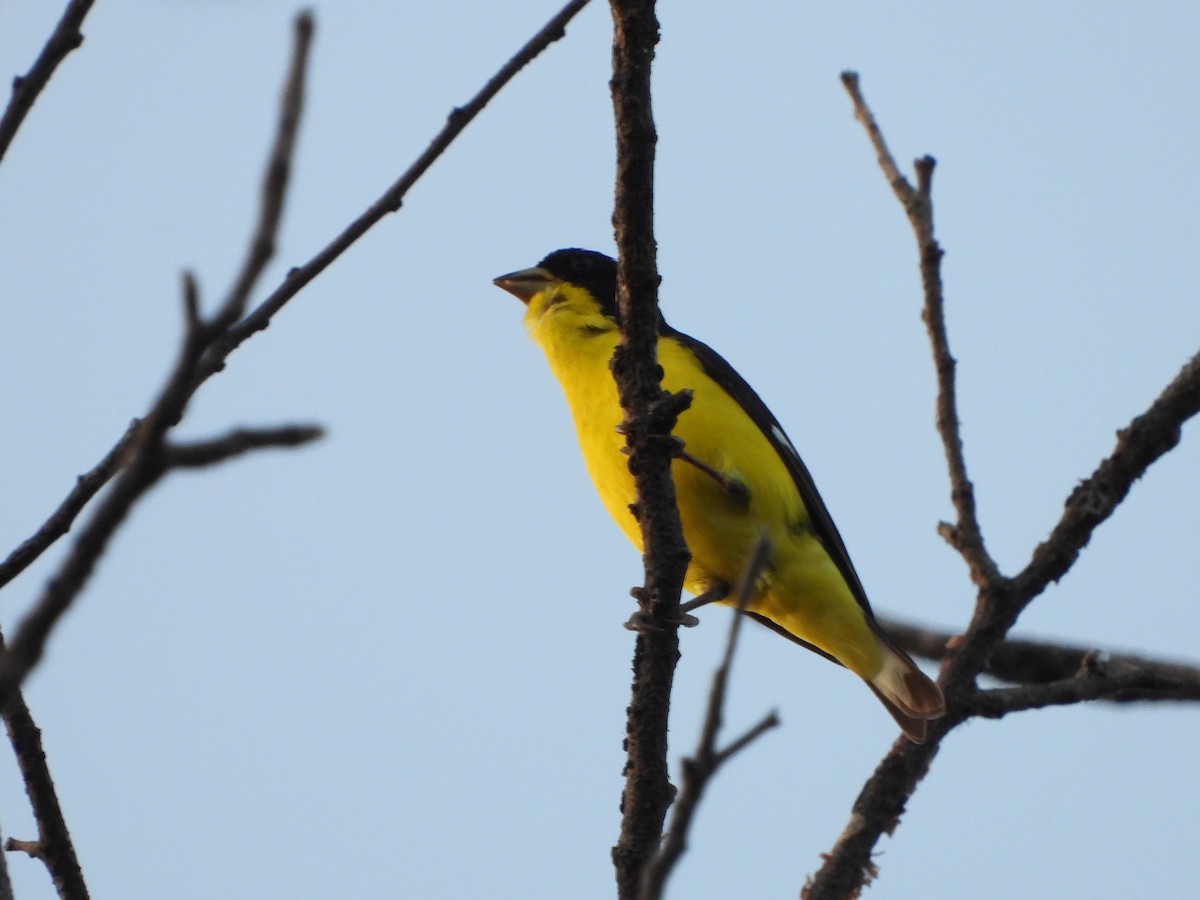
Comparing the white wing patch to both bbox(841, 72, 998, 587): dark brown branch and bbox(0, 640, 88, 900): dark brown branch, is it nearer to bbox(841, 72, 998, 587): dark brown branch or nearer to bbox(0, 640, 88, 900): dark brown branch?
bbox(841, 72, 998, 587): dark brown branch

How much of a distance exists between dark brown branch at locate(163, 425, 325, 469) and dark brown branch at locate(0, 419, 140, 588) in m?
1.01

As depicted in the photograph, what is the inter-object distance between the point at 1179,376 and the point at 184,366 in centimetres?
398

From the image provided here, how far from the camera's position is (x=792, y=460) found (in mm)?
5992

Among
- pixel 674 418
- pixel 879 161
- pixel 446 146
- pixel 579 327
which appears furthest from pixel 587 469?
pixel 446 146

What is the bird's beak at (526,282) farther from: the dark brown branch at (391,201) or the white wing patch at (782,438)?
the dark brown branch at (391,201)

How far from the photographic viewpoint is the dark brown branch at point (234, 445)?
1.17 m

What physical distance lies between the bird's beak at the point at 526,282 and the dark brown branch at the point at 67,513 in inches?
172

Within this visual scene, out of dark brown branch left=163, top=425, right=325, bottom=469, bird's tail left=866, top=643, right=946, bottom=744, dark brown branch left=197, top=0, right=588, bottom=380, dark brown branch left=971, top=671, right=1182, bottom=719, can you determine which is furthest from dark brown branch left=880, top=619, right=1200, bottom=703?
dark brown branch left=163, top=425, right=325, bottom=469

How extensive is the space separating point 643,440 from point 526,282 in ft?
10.6

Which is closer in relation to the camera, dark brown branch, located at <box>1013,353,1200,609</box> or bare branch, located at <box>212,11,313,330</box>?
bare branch, located at <box>212,11,313,330</box>

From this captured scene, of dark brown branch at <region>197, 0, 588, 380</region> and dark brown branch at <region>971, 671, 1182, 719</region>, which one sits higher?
dark brown branch at <region>971, 671, 1182, 719</region>

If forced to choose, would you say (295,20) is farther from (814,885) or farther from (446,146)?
(814,885)

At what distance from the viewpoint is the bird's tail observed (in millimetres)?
5516

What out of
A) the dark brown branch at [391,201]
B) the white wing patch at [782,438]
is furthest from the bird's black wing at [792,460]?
the dark brown branch at [391,201]
